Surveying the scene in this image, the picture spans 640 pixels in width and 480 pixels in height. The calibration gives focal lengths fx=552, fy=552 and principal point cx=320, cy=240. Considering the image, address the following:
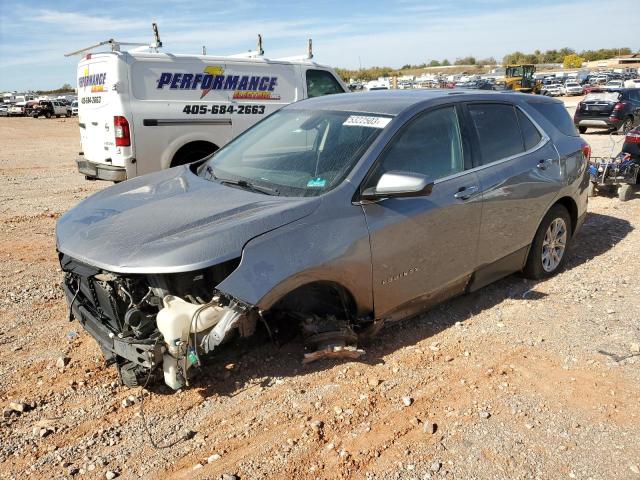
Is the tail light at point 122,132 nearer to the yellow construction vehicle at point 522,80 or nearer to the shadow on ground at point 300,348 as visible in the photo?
the shadow on ground at point 300,348

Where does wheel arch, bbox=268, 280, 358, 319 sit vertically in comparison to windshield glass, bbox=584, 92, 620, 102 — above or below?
below

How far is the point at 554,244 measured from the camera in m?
5.20

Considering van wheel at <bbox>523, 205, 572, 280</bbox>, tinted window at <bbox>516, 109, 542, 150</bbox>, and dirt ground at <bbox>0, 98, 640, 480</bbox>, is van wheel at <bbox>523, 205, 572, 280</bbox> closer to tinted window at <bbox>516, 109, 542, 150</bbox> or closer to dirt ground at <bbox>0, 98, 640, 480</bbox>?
dirt ground at <bbox>0, 98, 640, 480</bbox>

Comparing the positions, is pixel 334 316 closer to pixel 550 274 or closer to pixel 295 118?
pixel 295 118

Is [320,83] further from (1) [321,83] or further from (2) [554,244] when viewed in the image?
(2) [554,244]

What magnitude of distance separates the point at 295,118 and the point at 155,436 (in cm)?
260

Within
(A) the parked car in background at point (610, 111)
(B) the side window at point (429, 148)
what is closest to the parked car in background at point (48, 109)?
(A) the parked car in background at point (610, 111)

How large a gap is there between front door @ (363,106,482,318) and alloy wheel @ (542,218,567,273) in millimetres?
1262

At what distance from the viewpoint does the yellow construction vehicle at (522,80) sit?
41.0m

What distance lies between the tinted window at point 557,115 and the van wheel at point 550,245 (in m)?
0.79

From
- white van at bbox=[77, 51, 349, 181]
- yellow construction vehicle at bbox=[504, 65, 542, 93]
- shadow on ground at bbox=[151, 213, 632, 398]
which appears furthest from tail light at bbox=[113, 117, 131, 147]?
yellow construction vehicle at bbox=[504, 65, 542, 93]

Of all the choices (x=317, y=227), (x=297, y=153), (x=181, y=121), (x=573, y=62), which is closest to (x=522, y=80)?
(x=181, y=121)

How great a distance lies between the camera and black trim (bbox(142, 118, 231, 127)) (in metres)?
8.05

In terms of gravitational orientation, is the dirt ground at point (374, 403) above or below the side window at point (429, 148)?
below
